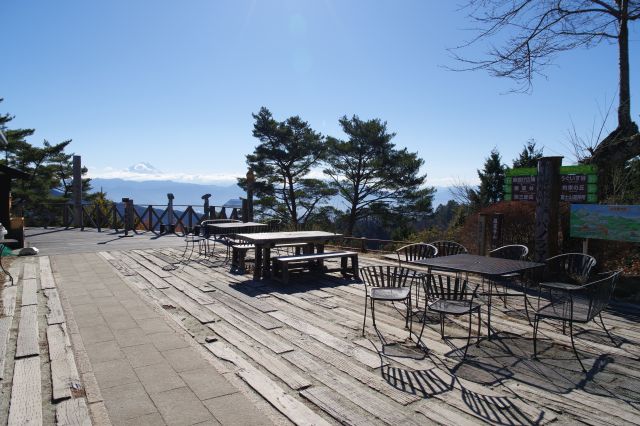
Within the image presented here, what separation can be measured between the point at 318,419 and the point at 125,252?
805 centimetres

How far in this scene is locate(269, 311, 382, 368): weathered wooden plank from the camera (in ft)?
10.6

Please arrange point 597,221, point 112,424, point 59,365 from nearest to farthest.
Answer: point 112,424 < point 59,365 < point 597,221

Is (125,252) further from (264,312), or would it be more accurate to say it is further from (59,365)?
(59,365)

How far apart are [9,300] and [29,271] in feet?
7.01

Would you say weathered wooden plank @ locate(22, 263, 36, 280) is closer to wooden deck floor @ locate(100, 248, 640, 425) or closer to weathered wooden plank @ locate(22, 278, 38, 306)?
weathered wooden plank @ locate(22, 278, 38, 306)

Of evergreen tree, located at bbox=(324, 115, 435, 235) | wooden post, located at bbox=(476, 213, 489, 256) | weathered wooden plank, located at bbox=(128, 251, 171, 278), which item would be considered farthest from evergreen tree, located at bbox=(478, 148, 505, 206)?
weathered wooden plank, located at bbox=(128, 251, 171, 278)

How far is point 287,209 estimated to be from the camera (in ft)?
83.9

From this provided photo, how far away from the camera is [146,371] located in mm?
3041

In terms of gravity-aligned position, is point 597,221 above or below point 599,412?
above

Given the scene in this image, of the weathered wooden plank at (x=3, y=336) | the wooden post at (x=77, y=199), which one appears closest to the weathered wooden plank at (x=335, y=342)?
the weathered wooden plank at (x=3, y=336)

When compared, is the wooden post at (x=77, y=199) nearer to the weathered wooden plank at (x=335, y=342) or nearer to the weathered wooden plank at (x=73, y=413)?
the weathered wooden plank at (x=335, y=342)

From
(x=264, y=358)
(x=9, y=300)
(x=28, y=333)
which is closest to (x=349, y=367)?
(x=264, y=358)

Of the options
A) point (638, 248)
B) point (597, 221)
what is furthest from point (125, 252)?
point (638, 248)

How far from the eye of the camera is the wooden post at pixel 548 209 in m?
6.07
